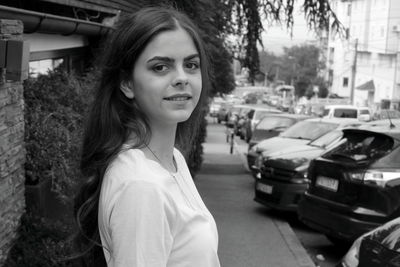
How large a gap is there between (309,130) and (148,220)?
11.9 meters

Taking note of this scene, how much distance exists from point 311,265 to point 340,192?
89 cm

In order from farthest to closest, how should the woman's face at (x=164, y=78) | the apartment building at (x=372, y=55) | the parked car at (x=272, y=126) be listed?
the apartment building at (x=372, y=55), the parked car at (x=272, y=126), the woman's face at (x=164, y=78)

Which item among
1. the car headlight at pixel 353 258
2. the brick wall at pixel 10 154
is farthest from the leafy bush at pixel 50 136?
the car headlight at pixel 353 258

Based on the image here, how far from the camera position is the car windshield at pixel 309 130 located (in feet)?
42.5

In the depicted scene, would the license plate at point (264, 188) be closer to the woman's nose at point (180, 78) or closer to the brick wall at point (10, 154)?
the brick wall at point (10, 154)

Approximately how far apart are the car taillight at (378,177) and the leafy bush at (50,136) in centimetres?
313

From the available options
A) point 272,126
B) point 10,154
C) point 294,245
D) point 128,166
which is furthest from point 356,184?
point 272,126

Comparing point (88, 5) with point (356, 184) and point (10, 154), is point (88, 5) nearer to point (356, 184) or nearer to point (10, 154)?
point (10, 154)

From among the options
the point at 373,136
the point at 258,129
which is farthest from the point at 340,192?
the point at 258,129

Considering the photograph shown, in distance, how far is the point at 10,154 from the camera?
436 cm

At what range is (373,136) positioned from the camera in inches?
291

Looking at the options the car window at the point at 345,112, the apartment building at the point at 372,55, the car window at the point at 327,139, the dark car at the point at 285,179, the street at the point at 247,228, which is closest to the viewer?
the street at the point at 247,228

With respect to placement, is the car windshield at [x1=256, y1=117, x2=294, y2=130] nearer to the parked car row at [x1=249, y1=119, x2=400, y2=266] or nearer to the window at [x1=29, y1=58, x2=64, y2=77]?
the parked car row at [x1=249, y1=119, x2=400, y2=266]

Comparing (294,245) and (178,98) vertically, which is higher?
(178,98)
